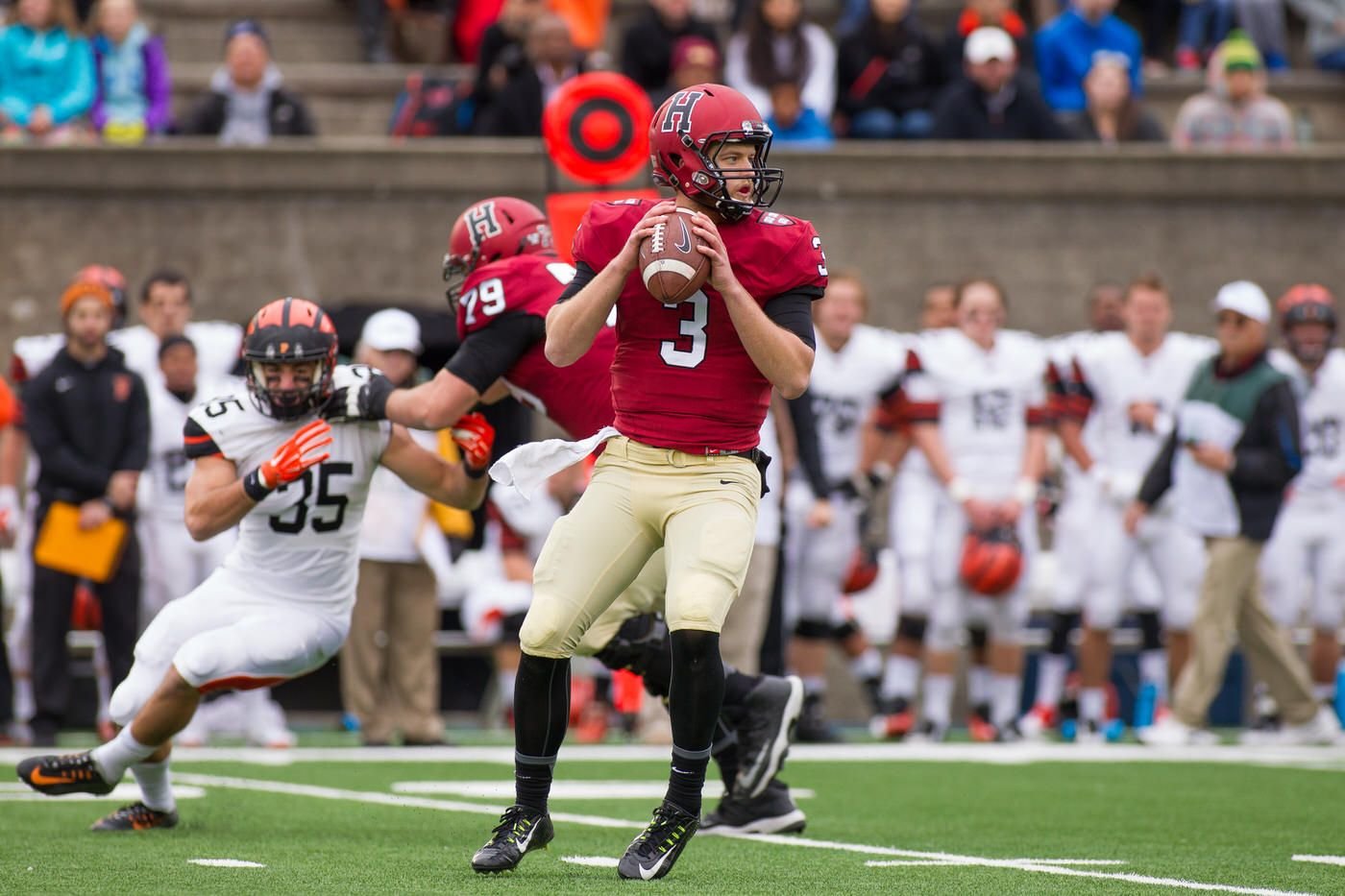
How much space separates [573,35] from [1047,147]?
3.15 metres

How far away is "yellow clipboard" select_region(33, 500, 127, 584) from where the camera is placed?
10008 millimetres

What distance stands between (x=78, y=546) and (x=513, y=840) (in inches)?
204

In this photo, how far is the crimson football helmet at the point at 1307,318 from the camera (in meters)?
11.2

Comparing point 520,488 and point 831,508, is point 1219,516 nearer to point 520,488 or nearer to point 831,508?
point 831,508

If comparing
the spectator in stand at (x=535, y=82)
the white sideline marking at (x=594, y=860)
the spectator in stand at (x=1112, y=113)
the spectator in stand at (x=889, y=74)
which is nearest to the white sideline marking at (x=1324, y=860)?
the white sideline marking at (x=594, y=860)

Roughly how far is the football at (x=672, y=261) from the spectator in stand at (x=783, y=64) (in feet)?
27.4

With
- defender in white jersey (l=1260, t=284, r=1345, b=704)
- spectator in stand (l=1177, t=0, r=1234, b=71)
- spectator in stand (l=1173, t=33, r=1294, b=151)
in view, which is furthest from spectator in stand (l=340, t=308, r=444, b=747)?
spectator in stand (l=1177, t=0, r=1234, b=71)

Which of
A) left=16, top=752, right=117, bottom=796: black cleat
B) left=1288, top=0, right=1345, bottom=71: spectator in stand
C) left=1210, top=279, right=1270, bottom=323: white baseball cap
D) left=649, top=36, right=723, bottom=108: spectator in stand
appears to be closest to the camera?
left=16, top=752, right=117, bottom=796: black cleat

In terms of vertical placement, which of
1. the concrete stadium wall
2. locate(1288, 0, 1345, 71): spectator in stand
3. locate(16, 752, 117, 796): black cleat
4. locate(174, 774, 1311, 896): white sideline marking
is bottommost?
locate(174, 774, 1311, 896): white sideline marking

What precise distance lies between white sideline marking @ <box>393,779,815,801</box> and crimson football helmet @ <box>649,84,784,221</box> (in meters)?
2.72

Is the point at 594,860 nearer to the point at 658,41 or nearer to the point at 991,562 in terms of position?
the point at 991,562

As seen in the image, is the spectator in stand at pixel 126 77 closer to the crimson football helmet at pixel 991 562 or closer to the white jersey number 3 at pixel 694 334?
the crimson football helmet at pixel 991 562

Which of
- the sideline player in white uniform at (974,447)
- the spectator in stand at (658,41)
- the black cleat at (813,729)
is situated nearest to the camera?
the black cleat at (813,729)

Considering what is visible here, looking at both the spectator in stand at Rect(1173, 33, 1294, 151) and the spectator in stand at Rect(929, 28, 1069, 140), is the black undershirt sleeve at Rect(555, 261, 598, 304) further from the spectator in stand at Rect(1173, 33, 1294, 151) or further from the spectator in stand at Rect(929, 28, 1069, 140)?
the spectator in stand at Rect(1173, 33, 1294, 151)
